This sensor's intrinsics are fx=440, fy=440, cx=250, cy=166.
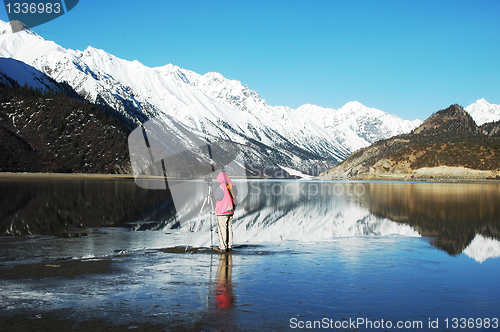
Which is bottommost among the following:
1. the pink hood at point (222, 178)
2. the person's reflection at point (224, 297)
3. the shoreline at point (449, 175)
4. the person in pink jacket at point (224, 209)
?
the person's reflection at point (224, 297)

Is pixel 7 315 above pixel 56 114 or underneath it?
underneath

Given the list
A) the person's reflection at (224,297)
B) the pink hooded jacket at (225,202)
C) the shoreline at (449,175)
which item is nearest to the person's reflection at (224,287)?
the person's reflection at (224,297)

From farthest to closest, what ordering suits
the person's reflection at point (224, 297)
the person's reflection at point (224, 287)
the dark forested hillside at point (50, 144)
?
the dark forested hillside at point (50, 144)
the person's reflection at point (224, 287)
the person's reflection at point (224, 297)

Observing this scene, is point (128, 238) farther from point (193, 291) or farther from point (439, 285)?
point (439, 285)

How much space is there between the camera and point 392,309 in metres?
9.73

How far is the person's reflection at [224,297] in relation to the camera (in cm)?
865

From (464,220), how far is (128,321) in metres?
25.6

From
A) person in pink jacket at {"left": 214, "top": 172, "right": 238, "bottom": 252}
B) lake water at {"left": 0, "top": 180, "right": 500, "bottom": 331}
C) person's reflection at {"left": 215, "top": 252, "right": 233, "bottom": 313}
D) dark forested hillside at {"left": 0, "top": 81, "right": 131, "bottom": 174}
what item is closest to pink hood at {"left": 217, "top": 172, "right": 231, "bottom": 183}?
person in pink jacket at {"left": 214, "top": 172, "right": 238, "bottom": 252}

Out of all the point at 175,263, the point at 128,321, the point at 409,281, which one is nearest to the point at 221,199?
the point at 175,263

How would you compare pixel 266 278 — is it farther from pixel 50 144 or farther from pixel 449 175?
pixel 50 144

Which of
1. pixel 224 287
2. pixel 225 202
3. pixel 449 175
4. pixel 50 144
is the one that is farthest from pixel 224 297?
pixel 50 144

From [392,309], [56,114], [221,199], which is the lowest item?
[392,309]

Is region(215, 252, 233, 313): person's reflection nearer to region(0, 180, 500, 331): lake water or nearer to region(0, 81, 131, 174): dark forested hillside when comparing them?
region(0, 180, 500, 331): lake water

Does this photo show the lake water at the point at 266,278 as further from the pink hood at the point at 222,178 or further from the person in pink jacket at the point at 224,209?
the pink hood at the point at 222,178
